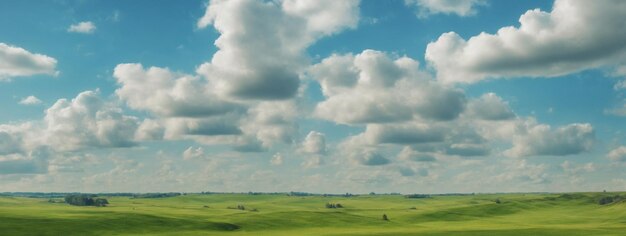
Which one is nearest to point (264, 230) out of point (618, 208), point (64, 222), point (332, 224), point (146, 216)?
point (332, 224)

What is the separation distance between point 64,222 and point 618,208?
A: 172 meters

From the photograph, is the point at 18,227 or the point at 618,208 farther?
the point at 618,208

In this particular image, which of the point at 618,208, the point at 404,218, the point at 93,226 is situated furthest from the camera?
the point at 618,208

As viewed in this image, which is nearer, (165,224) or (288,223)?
(165,224)

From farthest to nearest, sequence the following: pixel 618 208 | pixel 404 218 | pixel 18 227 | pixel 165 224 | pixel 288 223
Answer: pixel 618 208 < pixel 404 218 < pixel 288 223 < pixel 165 224 < pixel 18 227

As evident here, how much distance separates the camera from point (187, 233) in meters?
115

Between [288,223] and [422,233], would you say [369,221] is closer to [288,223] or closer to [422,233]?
[288,223]

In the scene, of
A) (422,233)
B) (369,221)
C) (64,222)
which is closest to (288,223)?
(369,221)

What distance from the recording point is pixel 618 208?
195875 mm

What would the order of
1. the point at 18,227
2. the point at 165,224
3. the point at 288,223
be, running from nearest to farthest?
the point at 18,227, the point at 165,224, the point at 288,223

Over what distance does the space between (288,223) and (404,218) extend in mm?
53456

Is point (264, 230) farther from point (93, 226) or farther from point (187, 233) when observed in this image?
point (93, 226)

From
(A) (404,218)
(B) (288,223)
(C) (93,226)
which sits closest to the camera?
(C) (93,226)

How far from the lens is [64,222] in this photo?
121 meters
